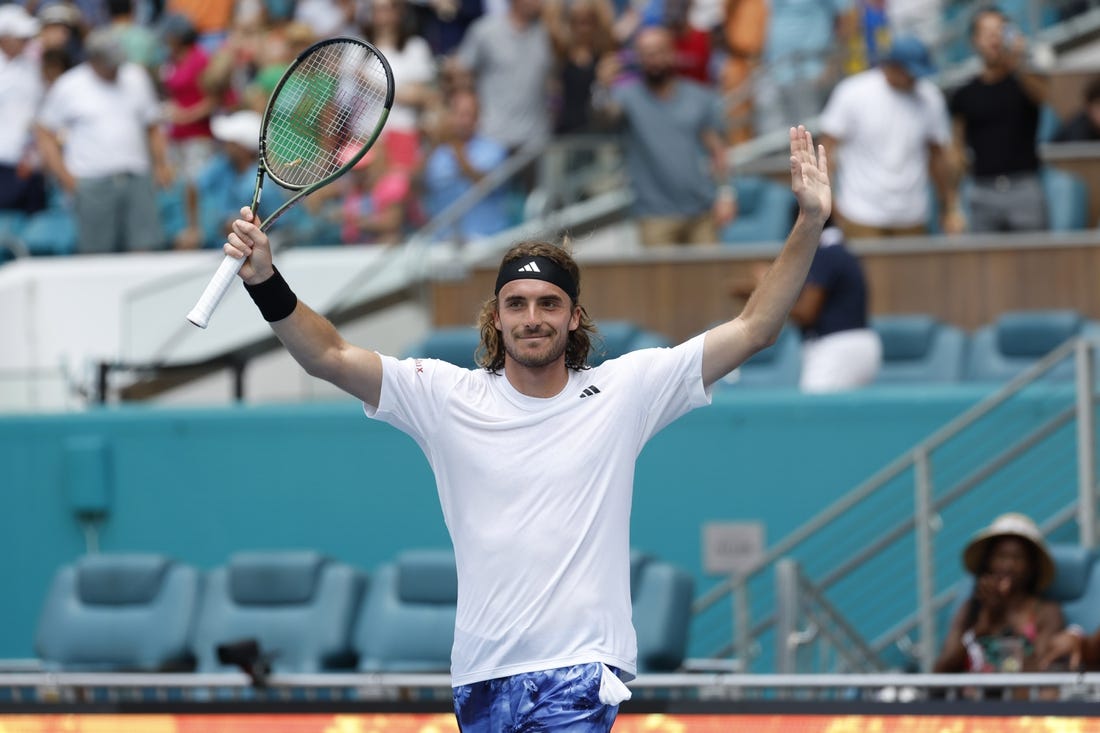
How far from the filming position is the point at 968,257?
1240 cm

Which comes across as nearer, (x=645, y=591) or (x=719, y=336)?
(x=719, y=336)

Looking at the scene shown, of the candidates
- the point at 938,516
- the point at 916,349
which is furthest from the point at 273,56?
the point at 938,516

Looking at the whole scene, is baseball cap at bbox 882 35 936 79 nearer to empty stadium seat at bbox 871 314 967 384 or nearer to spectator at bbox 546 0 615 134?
empty stadium seat at bbox 871 314 967 384

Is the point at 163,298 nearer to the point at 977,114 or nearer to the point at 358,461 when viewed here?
the point at 358,461

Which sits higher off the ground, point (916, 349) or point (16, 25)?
point (16, 25)

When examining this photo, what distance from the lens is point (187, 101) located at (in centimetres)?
1586

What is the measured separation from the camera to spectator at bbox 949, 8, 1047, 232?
1268 centimetres

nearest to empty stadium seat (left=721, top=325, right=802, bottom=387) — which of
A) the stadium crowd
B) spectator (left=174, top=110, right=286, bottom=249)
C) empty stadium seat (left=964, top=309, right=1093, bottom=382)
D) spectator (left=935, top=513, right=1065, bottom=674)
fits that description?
empty stadium seat (left=964, top=309, right=1093, bottom=382)

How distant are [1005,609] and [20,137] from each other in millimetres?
8996

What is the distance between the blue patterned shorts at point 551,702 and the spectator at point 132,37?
38.3 feet

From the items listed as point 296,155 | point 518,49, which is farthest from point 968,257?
point 296,155

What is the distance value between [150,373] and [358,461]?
168 centimetres

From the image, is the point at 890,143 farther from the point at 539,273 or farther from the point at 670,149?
the point at 539,273

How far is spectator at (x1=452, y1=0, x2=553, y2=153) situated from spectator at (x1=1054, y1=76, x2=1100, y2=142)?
3.41m
